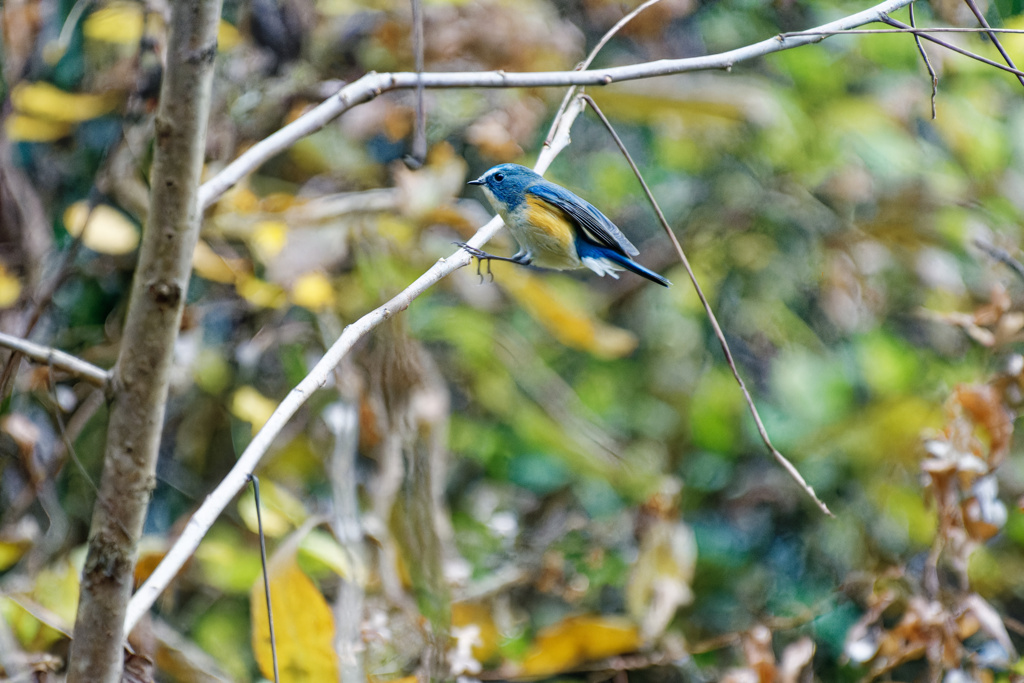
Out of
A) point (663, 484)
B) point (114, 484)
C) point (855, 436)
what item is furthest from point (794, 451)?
point (114, 484)

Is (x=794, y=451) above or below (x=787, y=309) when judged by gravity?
below

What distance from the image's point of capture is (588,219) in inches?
35.6

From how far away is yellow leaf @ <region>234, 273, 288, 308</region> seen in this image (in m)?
1.87

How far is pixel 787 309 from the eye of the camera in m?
2.36

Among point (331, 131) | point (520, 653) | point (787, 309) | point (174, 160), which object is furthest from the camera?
point (787, 309)

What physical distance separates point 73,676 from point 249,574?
1.05m

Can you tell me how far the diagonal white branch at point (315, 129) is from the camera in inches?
31.9

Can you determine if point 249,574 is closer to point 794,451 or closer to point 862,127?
point 794,451

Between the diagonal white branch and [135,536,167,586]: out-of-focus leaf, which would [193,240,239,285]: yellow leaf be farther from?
the diagonal white branch

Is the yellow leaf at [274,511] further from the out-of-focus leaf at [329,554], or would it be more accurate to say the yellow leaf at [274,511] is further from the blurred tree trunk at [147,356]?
the blurred tree trunk at [147,356]

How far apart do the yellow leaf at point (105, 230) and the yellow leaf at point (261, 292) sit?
0.26 metres

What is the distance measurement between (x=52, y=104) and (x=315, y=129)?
1.39 metres

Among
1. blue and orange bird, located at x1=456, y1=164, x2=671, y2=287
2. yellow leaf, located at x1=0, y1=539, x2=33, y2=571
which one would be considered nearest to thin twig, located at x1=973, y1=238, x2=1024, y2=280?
blue and orange bird, located at x1=456, y1=164, x2=671, y2=287

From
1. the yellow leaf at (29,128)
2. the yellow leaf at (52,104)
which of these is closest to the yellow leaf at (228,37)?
the yellow leaf at (52,104)
